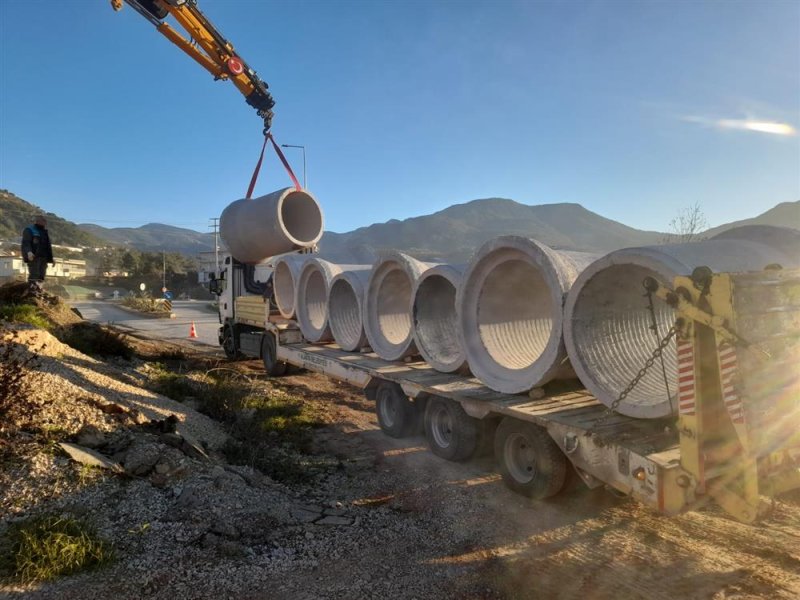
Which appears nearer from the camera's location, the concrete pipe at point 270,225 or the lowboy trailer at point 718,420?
the lowboy trailer at point 718,420

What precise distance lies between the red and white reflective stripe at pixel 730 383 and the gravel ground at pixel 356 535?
1.22 metres

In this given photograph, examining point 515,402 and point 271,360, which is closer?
point 515,402

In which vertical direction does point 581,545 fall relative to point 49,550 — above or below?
below

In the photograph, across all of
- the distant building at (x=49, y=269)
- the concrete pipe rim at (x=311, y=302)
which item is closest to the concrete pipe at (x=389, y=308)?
the concrete pipe rim at (x=311, y=302)

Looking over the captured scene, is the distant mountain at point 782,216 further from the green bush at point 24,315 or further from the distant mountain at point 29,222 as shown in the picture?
the distant mountain at point 29,222

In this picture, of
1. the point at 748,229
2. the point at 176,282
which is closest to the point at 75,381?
the point at 748,229

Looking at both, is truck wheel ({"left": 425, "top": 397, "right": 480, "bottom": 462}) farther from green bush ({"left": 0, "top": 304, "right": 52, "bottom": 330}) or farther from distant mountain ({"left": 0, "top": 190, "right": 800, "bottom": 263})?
distant mountain ({"left": 0, "top": 190, "right": 800, "bottom": 263})

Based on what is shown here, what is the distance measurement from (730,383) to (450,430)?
333cm

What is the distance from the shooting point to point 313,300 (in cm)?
1102

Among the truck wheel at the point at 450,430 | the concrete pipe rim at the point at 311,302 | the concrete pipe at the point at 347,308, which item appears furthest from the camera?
the concrete pipe rim at the point at 311,302

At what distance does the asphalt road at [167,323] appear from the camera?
19.9 metres

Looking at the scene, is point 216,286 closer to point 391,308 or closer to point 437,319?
point 391,308

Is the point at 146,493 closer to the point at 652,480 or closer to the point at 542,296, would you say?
the point at 652,480

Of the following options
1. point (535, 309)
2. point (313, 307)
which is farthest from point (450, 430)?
point (313, 307)
